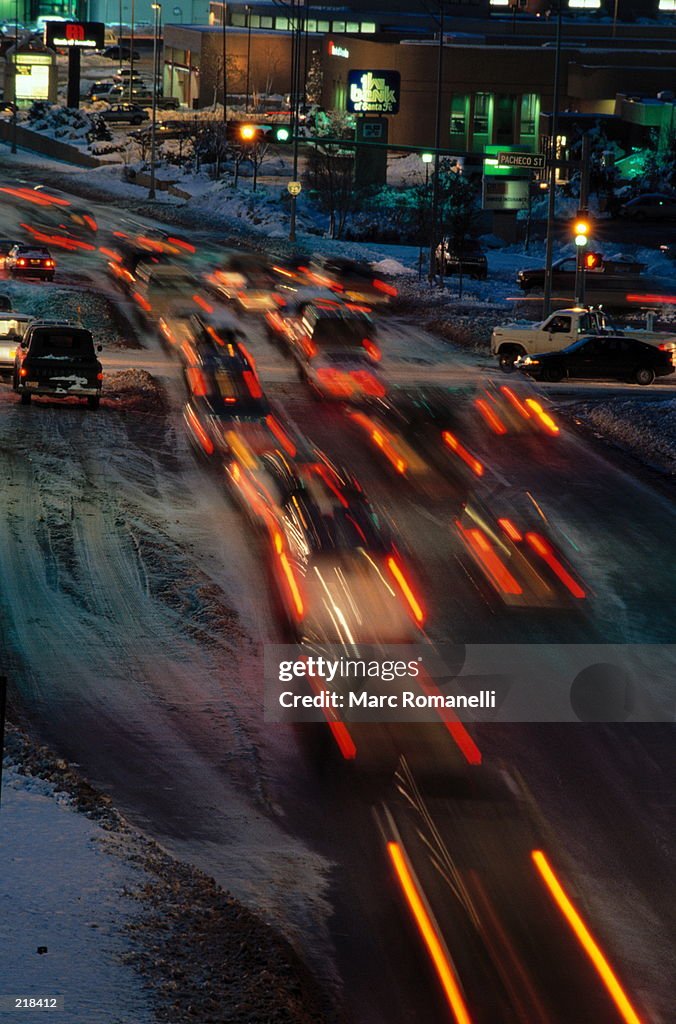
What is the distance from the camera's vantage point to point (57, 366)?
3669 cm

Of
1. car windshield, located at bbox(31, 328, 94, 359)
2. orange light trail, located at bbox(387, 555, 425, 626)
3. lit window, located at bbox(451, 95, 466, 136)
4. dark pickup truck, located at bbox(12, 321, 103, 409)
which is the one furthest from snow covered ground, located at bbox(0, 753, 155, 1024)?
lit window, located at bbox(451, 95, 466, 136)

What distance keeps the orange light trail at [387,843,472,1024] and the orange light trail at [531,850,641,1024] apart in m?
1.26

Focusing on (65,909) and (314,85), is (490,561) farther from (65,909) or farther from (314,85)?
(314,85)

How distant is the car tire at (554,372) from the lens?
145 feet

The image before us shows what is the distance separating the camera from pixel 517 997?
42.8ft

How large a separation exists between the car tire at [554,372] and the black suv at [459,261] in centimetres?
2322

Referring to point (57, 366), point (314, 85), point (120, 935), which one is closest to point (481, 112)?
point (314, 85)

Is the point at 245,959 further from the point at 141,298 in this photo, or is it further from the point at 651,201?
the point at 651,201

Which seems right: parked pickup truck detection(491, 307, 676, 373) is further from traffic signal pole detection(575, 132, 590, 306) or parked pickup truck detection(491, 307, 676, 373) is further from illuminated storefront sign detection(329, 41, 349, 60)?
illuminated storefront sign detection(329, 41, 349, 60)

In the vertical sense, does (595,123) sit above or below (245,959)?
above

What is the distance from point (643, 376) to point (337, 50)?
8304 cm

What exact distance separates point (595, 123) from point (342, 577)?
292 ft

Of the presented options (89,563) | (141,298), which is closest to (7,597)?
(89,563)

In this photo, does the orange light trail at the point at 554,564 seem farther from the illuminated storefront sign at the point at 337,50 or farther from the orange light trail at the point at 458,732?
the illuminated storefront sign at the point at 337,50
